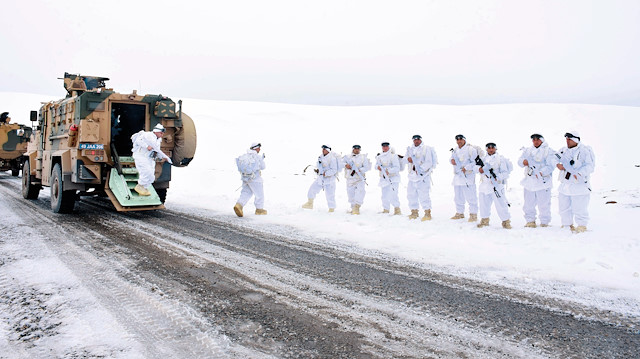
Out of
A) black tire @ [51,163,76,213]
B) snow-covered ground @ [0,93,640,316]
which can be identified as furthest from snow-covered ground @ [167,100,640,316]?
black tire @ [51,163,76,213]

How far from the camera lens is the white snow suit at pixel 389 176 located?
10125 millimetres

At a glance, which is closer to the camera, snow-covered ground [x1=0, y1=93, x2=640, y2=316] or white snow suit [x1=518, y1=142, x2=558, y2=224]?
snow-covered ground [x1=0, y1=93, x2=640, y2=316]

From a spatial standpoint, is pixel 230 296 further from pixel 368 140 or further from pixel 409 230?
pixel 368 140

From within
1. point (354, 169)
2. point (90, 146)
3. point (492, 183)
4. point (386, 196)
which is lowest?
point (386, 196)

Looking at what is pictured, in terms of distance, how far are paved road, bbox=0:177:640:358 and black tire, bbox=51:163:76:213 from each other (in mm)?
3246

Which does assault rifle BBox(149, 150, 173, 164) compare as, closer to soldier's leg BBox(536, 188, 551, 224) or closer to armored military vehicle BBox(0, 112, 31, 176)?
soldier's leg BBox(536, 188, 551, 224)

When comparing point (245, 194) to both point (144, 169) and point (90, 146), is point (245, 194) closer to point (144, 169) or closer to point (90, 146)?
point (144, 169)

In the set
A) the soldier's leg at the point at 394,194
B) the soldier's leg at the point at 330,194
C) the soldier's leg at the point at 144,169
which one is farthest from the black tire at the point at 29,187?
the soldier's leg at the point at 394,194

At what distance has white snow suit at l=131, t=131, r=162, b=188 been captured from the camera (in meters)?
8.43

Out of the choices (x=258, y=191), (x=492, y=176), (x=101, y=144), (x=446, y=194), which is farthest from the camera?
(x=446, y=194)

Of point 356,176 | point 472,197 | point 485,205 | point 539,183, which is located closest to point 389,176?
point 356,176

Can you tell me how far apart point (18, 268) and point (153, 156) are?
14.4 feet

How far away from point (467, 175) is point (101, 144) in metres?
7.70

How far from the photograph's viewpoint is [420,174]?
9391mm
